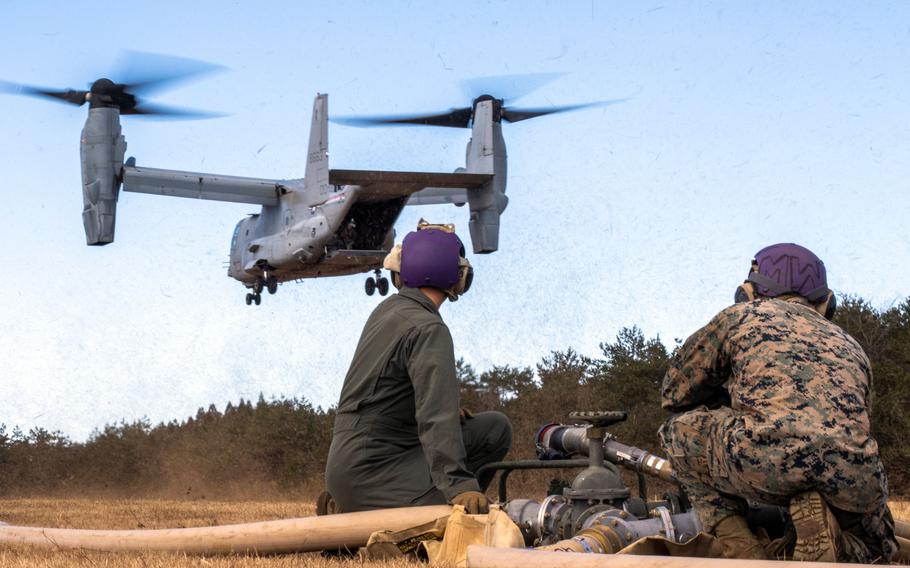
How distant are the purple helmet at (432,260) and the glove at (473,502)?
39.6 inches

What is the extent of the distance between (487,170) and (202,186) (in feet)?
27.0

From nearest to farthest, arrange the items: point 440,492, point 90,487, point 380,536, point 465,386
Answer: point 380,536 → point 440,492 → point 465,386 → point 90,487

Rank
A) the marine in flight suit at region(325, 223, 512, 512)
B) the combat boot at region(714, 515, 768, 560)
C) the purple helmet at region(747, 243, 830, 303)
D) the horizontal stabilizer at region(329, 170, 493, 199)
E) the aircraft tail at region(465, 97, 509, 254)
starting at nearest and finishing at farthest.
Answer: the combat boot at region(714, 515, 768, 560) → the purple helmet at region(747, 243, 830, 303) → the marine in flight suit at region(325, 223, 512, 512) → the horizontal stabilizer at region(329, 170, 493, 199) → the aircraft tail at region(465, 97, 509, 254)

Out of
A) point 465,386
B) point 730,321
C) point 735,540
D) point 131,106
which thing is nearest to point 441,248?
point 730,321

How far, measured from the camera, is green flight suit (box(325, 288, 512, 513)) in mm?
5086

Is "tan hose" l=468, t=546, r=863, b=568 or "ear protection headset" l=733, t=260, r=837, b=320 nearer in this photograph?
"tan hose" l=468, t=546, r=863, b=568

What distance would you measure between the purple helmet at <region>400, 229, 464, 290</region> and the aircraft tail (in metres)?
27.8

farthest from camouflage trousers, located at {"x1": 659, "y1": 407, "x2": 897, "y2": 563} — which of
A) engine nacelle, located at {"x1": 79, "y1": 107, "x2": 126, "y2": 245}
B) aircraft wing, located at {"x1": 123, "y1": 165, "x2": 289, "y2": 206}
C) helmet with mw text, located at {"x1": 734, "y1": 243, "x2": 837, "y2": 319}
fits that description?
aircraft wing, located at {"x1": 123, "y1": 165, "x2": 289, "y2": 206}

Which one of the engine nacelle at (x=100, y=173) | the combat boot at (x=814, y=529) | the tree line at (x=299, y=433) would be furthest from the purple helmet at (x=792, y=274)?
the engine nacelle at (x=100, y=173)

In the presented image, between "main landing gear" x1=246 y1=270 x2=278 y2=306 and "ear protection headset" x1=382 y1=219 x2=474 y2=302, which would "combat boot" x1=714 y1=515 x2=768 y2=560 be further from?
"main landing gear" x1=246 y1=270 x2=278 y2=306

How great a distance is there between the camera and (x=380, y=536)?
4.88m

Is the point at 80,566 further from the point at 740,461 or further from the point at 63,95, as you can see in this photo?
the point at 63,95

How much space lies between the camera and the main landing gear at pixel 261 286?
33.5m

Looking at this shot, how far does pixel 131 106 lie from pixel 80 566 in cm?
3003
